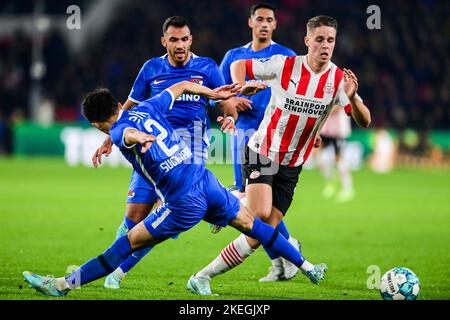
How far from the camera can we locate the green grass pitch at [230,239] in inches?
297

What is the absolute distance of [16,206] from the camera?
566 inches

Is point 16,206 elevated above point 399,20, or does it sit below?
below

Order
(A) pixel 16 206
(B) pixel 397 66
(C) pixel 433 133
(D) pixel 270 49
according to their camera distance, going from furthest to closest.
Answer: (B) pixel 397 66 < (C) pixel 433 133 < (A) pixel 16 206 < (D) pixel 270 49

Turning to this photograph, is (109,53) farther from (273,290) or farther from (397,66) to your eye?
(273,290)

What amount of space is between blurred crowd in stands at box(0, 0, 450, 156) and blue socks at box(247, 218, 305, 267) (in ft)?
66.0

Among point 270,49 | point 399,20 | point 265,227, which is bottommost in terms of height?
point 265,227

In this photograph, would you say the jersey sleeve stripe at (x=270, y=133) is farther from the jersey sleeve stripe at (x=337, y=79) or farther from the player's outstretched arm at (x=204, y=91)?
the player's outstretched arm at (x=204, y=91)

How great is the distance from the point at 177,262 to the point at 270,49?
98.5 inches

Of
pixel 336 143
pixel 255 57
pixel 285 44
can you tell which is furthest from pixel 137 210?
pixel 285 44

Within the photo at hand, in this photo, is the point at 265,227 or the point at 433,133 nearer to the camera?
the point at 265,227

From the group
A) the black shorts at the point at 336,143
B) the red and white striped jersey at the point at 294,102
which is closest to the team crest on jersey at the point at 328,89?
the red and white striped jersey at the point at 294,102

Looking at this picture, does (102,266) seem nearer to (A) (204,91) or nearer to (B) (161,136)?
(B) (161,136)

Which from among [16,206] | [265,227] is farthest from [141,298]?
[16,206]

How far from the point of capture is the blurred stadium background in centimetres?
2586
